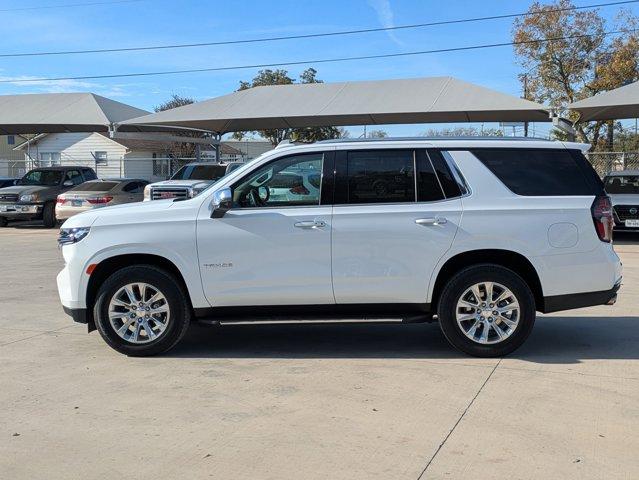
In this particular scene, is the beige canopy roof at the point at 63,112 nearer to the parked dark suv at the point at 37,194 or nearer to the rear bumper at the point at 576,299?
the parked dark suv at the point at 37,194

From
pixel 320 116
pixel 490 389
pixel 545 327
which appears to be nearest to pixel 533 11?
pixel 320 116

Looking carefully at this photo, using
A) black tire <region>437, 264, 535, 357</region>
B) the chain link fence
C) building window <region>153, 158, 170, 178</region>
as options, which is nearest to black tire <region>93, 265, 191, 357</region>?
black tire <region>437, 264, 535, 357</region>

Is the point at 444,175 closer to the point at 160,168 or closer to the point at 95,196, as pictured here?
the point at 95,196

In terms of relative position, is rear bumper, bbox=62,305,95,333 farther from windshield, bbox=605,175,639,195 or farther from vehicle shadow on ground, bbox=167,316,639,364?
windshield, bbox=605,175,639,195

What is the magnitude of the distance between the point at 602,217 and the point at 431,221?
4.97 feet

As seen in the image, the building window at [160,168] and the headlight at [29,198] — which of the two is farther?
the building window at [160,168]

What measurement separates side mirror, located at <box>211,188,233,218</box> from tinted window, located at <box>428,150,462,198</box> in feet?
6.05

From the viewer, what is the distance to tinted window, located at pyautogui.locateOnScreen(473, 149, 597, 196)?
588 cm

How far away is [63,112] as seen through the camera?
24.9 metres

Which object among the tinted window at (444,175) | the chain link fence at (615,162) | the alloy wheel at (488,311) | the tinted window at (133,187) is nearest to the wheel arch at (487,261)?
the alloy wheel at (488,311)

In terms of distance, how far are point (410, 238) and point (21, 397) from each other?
338cm

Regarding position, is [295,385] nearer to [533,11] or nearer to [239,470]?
[239,470]

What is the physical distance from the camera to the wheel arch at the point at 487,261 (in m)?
5.85

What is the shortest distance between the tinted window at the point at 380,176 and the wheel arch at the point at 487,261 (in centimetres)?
69
